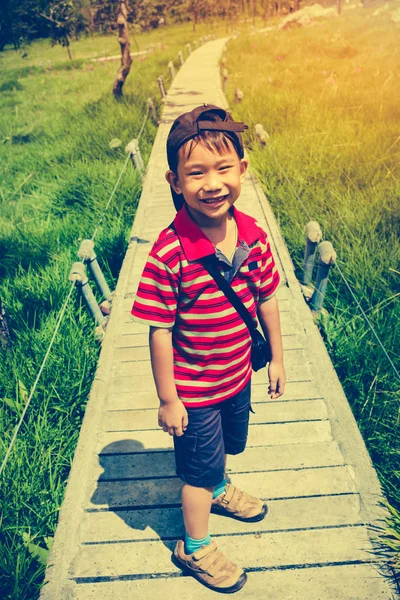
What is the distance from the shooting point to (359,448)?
2287mm

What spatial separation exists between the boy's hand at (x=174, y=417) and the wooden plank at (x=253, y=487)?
2.92 feet

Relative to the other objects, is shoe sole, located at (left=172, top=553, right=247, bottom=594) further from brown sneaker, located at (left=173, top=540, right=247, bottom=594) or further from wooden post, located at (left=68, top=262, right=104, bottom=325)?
wooden post, located at (left=68, top=262, right=104, bottom=325)

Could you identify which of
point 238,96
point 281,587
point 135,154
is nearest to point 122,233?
point 135,154

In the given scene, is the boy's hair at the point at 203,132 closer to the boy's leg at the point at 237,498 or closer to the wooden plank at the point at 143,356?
the boy's leg at the point at 237,498

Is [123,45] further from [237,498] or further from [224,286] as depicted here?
[237,498]

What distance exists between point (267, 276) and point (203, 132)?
0.57 metres

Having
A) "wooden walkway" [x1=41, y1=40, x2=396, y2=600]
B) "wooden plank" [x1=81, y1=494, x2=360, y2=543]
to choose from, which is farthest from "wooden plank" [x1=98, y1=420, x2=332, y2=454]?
"wooden plank" [x1=81, y1=494, x2=360, y2=543]

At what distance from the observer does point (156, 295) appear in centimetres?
136

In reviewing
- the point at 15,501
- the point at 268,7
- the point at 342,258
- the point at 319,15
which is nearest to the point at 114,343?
the point at 15,501

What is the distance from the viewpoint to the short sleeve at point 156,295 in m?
1.34

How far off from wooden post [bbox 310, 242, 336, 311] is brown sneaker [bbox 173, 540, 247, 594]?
1962 millimetres

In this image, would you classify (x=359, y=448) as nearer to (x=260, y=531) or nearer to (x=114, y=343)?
(x=260, y=531)

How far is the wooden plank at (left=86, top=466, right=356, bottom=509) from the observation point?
7.04 feet

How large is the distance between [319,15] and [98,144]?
3307 centimetres
